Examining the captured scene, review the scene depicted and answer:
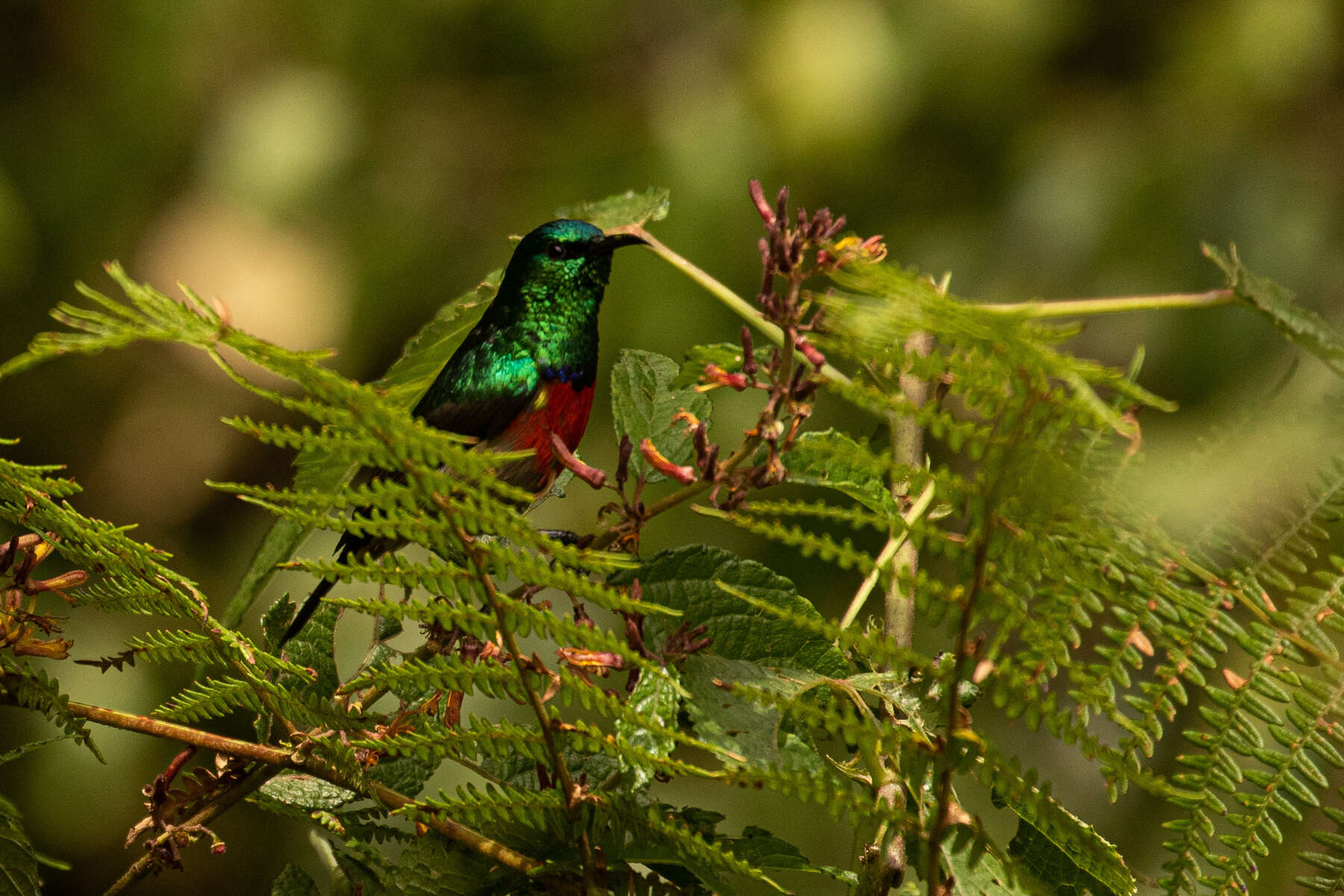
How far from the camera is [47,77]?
4.09 metres

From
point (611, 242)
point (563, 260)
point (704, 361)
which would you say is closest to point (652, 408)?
point (704, 361)

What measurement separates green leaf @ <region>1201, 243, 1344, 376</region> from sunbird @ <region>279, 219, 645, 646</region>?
83 centimetres

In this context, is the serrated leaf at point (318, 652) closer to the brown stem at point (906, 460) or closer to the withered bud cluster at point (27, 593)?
the withered bud cluster at point (27, 593)

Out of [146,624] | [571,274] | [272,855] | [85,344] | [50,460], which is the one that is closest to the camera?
[85,344]

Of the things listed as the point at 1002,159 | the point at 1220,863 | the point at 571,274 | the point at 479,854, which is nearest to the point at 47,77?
the point at 1002,159

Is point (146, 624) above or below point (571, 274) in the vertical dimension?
below

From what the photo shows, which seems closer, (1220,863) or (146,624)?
(1220,863)

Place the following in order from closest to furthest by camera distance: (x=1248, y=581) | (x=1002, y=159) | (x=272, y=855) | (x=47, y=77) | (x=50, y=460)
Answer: (x=1248, y=581) < (x=272, y=855) < (x=1002, y=159) < (x=50, y=460) < (x=47, y=77)

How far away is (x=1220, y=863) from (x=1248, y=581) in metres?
0.14

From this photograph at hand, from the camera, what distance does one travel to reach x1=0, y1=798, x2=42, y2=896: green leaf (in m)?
0.73

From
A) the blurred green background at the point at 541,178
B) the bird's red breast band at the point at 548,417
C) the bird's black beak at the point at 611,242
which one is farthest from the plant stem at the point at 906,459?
the blurred green background at the point at 541,178

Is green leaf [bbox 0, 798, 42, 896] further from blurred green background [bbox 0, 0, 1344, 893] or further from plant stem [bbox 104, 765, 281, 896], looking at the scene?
blurred green background [bbox 0, 0, 1344, 893]

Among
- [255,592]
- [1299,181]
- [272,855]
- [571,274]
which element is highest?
[1299,181]

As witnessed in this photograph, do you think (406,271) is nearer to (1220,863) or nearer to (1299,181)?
(1299,181)
